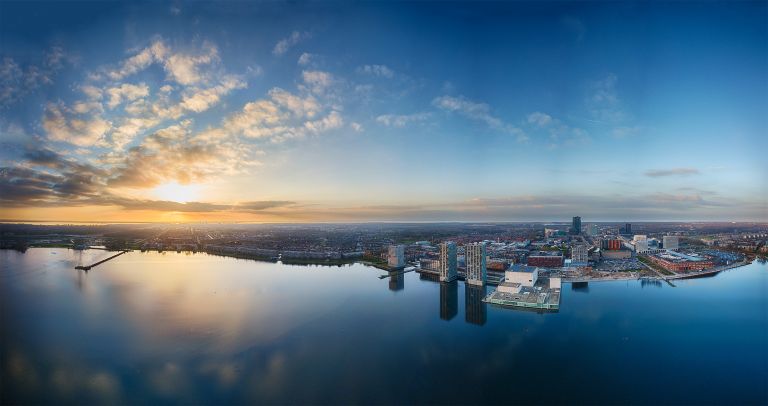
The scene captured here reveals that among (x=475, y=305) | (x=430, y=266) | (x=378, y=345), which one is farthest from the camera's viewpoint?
(x=430, y=266)

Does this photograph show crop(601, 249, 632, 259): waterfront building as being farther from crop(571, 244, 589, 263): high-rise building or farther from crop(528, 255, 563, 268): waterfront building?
crop(528, 255, 563, 268): waterfront building

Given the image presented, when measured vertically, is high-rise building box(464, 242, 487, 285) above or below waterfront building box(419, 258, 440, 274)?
above

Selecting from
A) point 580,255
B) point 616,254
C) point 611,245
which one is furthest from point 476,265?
point 611,245

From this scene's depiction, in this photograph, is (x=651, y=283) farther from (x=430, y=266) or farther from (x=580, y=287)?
(x=430, y=266)

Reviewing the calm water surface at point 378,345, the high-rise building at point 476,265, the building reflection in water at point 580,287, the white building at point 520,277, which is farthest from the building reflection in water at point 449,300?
the building reflection in water at point 580,287

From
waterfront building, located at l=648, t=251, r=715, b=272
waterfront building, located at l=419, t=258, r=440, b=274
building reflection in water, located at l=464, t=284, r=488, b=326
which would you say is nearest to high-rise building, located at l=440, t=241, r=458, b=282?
building reflection in water, located at l=464, t=284, r=488, b=326

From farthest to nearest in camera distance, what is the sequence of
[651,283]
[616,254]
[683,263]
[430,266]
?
[616,254] → [430,266] → [683,263] → [651,283]

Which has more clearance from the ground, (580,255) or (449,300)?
(580,255)
